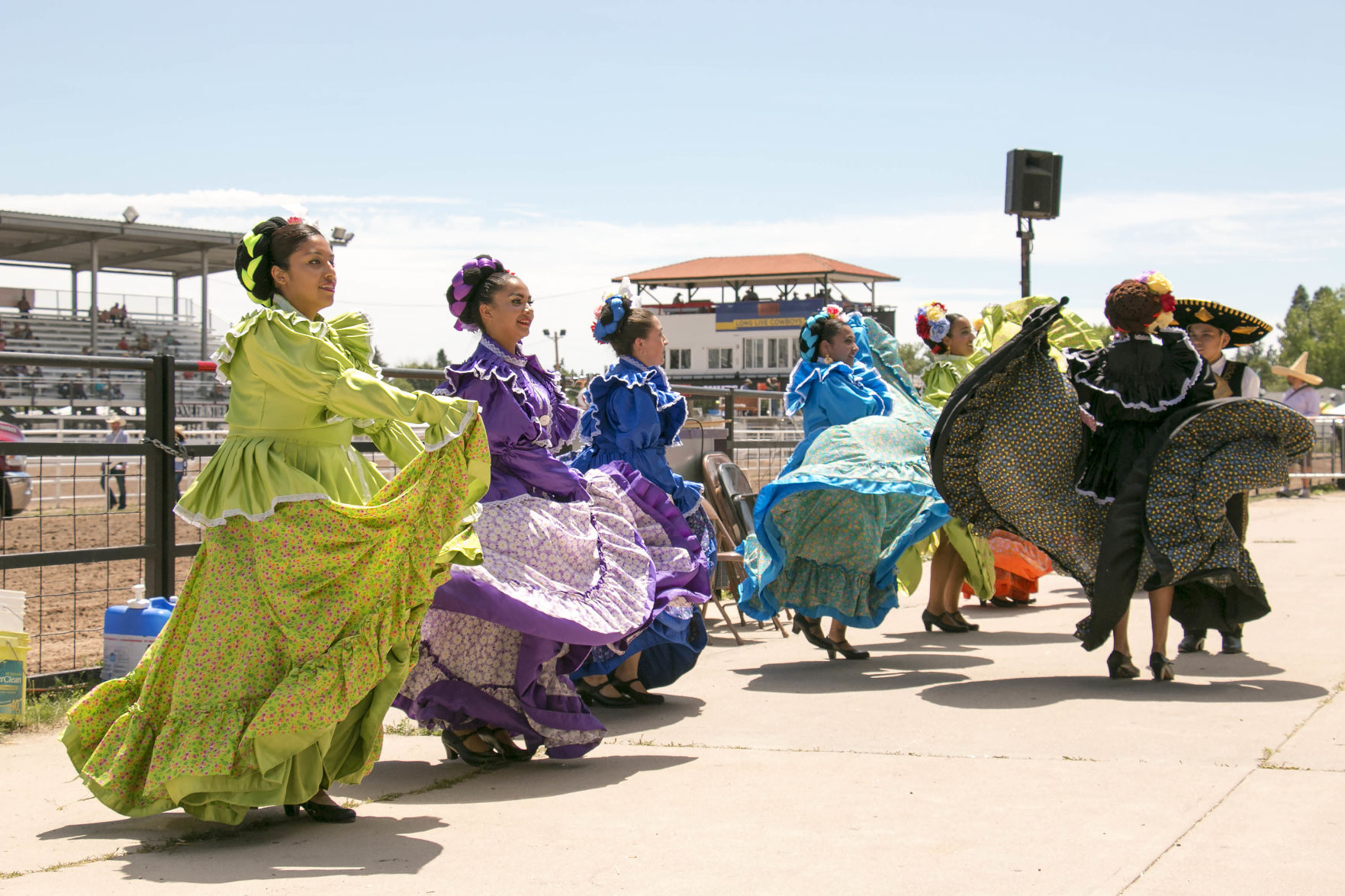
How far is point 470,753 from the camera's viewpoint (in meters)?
4.74

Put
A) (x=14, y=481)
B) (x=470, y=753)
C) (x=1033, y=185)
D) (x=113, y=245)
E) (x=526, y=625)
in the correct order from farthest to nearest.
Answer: (x=113, y=245) → (x=1033, y=185) → (x=14, y=481) → (x=470, y=753) → (x=526, y=625)

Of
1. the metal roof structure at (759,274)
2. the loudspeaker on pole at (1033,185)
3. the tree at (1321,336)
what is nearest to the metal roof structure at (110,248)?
the loudspeaker on pole at (1033,185)

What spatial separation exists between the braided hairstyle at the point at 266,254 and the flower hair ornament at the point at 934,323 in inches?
196

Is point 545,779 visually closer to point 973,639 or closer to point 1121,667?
point 1121,667

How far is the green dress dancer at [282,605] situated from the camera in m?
3.60

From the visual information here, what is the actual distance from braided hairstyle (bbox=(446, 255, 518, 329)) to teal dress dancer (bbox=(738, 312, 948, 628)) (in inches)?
81.2

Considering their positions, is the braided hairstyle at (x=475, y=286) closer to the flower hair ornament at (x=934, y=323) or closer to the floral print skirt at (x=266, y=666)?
the floral print skirt at (x=266, y=666)

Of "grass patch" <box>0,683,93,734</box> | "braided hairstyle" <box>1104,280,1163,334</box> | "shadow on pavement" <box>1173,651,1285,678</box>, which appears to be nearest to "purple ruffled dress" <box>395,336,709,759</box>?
"grass patch" <box>0,683,93,734</box>

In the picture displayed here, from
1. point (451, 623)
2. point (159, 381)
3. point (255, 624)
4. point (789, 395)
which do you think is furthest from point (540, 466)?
point (789, 395)

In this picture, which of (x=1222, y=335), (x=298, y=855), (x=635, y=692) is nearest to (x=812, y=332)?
(x=1222, y=335)

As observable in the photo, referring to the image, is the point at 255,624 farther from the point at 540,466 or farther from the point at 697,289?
the point at 697,289

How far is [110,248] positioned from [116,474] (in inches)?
1204

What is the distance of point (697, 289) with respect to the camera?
281 ft

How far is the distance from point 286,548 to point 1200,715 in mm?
3647
